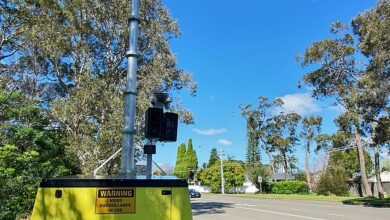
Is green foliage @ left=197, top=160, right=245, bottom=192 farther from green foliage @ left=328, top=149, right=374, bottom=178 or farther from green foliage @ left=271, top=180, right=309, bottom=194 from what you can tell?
green foliage @ left=328, top=149, right=374, bottom=178

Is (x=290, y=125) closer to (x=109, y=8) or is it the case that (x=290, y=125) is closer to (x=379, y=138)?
(x=379, y=138)

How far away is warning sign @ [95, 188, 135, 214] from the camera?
13.3 feet

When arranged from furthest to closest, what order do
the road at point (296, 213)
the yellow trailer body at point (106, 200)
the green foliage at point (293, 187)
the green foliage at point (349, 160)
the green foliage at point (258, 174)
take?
the green foliage at point (258, 174)
the green foliage at point (349, 160)
the green foliage at point (293, 187)
the road at point (296, 213)
the yellow trailer body at point (106, 200)

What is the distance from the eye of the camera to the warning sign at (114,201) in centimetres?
405

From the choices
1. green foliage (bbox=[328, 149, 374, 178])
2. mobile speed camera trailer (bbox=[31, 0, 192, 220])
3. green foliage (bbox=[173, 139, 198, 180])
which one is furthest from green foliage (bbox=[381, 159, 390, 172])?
mobile speed camera trailer (bbox=[31, 0, 192, 220])

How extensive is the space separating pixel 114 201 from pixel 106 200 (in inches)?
2.9

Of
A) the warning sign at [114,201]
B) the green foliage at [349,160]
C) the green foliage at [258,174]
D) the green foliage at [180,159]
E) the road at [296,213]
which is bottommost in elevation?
the road at [296,213]

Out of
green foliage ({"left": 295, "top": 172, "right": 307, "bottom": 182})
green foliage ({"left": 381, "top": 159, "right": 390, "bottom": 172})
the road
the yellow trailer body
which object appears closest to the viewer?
the yellow trailer body

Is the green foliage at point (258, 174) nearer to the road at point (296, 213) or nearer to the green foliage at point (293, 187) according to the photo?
the green foliage at point (293, 187)

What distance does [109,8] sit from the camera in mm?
23391

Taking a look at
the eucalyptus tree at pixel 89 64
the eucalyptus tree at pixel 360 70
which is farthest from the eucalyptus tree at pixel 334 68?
the eucalyptus tree at pixel 89 64

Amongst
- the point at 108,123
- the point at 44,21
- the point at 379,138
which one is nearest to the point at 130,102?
the point at 108,123

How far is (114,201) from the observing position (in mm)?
4082

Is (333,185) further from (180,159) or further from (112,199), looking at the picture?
(180,159)
